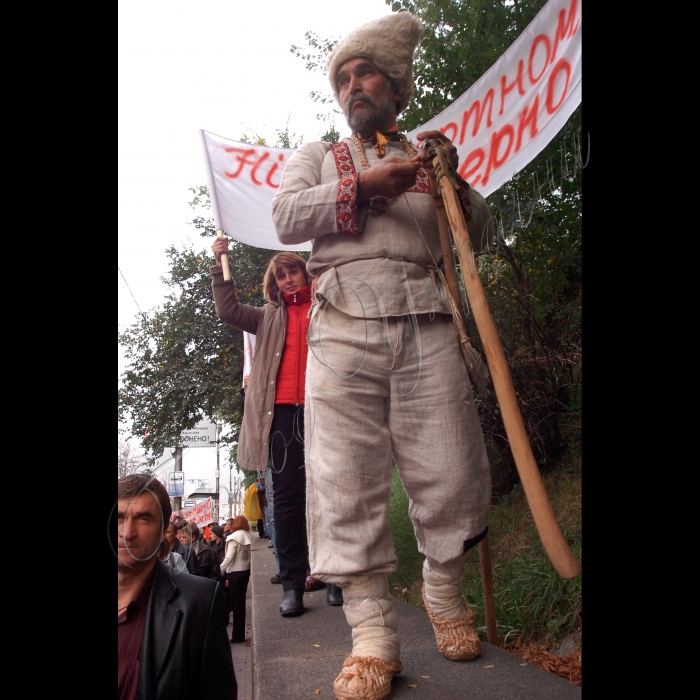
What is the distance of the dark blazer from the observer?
1.16 m

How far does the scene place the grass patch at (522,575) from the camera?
2584 millimetres

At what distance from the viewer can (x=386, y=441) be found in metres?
1.86

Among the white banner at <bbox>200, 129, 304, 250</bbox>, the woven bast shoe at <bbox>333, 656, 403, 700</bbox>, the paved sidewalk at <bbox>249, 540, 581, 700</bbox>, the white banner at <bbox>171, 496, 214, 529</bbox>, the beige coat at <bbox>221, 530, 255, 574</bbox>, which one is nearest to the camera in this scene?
the woven bast shoe at <bbox>333, 656, 403, 700</bbox>

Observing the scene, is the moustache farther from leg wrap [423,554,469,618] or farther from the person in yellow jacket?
the person in yellow jacket

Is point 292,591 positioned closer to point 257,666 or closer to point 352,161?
point 257,666

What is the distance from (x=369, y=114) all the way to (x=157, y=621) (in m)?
1.51

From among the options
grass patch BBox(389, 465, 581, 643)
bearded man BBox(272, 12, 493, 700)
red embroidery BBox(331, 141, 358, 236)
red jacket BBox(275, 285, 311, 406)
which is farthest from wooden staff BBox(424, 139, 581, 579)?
grass patch BBox(389, 465, 581, 643)

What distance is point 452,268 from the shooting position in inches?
77.7

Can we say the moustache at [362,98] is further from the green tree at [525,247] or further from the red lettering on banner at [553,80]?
the green tree at [525,247]

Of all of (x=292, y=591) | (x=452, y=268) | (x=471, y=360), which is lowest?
(x=292, y=591)

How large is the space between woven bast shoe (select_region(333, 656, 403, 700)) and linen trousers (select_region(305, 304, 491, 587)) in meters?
0.21

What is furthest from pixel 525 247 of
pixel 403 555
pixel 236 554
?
pixel 236 554
